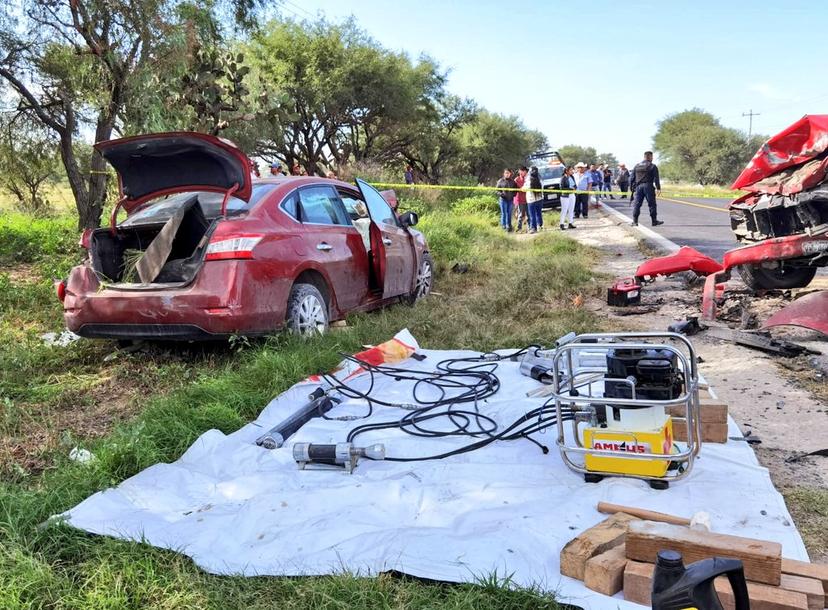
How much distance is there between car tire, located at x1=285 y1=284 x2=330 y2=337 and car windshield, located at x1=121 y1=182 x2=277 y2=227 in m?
0.80

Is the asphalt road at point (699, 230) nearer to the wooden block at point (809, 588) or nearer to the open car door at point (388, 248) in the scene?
the open car door at point (388, 248)

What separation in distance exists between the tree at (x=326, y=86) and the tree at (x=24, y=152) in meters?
8.28

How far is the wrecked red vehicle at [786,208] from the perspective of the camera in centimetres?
512

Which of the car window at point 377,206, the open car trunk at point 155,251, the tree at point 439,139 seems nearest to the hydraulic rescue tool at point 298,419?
the open car trunk at point 155,251

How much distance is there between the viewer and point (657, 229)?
15164 millimetres

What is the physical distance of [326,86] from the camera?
25.6 metres

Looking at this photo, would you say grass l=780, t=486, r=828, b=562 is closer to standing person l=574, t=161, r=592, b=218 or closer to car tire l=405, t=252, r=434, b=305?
car tire l=405, t=252, r=434, b=305

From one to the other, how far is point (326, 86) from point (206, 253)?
895 inches

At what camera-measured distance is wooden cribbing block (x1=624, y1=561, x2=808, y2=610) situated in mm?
1832

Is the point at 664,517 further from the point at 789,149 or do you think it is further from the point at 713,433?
the point at 789,149

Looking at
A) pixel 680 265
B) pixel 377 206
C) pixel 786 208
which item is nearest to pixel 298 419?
pixel 377 206

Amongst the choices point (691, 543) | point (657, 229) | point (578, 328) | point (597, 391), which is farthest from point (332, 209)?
point (657, 229)

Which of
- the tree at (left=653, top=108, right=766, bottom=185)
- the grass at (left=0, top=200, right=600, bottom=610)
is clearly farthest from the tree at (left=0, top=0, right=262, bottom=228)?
the tree at (left=653, top=108, right=766, bottom=185)

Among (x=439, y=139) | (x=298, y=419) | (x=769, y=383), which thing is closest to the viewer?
(x=298, y=419)
